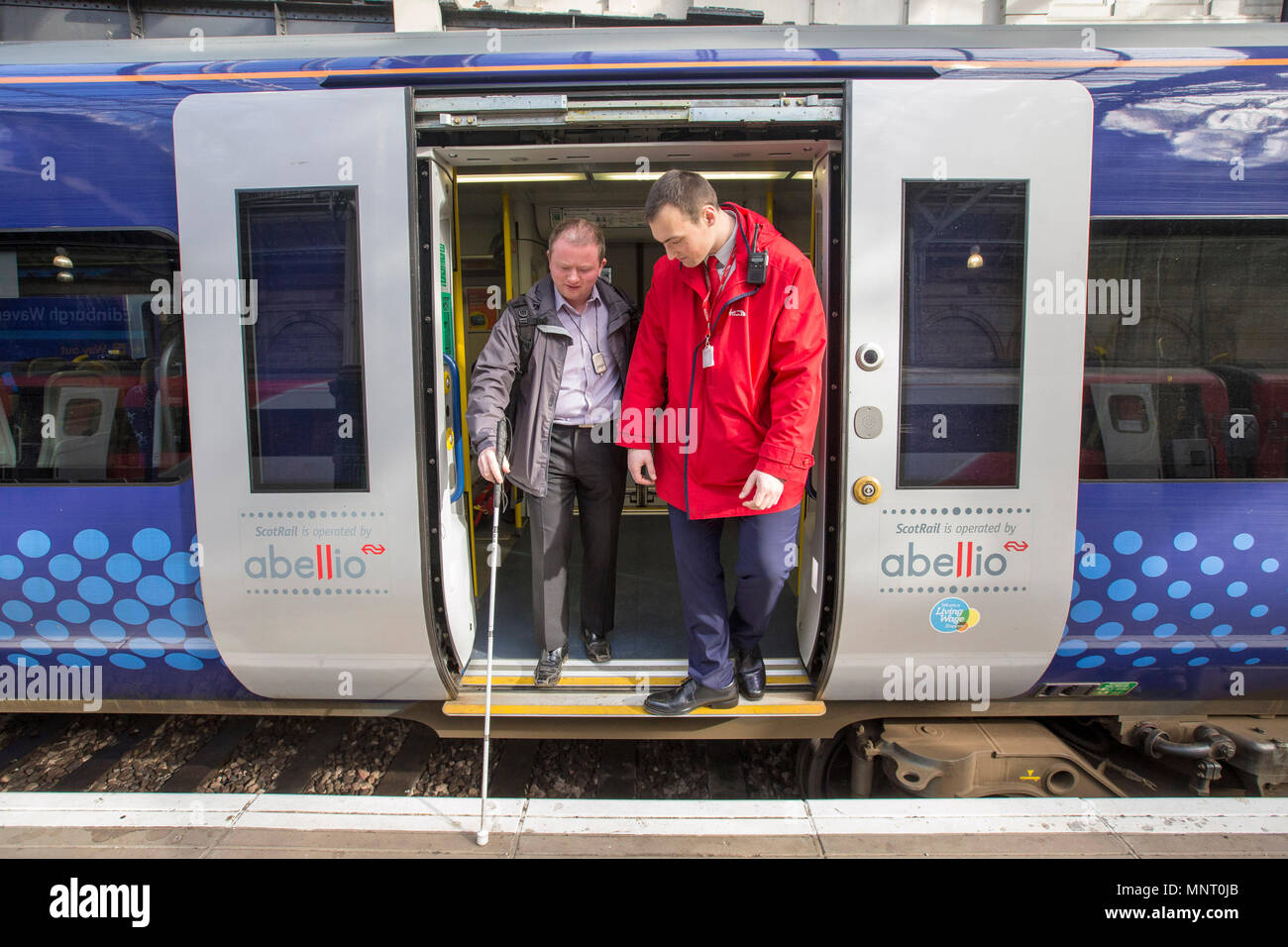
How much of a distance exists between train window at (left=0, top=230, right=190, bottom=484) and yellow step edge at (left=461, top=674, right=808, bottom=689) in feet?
4.99

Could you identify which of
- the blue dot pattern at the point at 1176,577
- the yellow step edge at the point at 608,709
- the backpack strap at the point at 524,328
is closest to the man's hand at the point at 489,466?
the backpack strap at the point at 524,328

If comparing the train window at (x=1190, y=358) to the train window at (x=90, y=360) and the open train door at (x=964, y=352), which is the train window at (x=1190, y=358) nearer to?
the open train door at (x=964, y=352)

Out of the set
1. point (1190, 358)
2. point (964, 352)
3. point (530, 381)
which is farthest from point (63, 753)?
point (1190, 358)

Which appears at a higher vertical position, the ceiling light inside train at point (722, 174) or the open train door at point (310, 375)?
the ceiling light inside train at point (722, 174)

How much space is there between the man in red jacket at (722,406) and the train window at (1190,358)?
119 centimetres

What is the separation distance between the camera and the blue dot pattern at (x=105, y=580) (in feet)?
9.58

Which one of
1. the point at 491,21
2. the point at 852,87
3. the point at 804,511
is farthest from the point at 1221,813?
the point at 491,21

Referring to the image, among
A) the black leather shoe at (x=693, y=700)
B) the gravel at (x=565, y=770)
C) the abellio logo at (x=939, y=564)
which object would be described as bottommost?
the gravel at (x=565, y=770)

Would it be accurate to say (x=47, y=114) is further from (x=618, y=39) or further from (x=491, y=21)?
(x=491, y=21)

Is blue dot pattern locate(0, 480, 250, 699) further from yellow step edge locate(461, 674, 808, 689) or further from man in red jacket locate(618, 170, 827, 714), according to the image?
man in red jacket locate(618, 170, 827, 714)

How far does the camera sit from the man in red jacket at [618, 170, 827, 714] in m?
2.59

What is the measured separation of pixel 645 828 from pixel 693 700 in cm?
56

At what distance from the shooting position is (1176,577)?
2.83 metres

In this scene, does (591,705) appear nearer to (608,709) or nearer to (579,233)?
(608,709)
